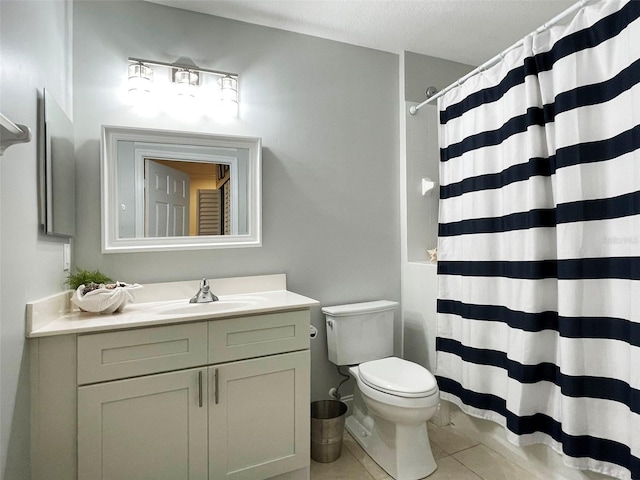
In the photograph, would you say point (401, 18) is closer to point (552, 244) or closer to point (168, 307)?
point (552, 244)

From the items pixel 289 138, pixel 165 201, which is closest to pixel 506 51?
pixel 289 138

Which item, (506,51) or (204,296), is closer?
(506,51)

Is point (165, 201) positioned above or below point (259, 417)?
above

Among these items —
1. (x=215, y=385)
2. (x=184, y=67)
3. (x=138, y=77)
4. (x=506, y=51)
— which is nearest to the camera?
(x=215, y=385)

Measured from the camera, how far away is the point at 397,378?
184 cm

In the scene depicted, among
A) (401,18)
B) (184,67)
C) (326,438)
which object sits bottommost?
(326,438)

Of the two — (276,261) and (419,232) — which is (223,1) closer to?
(276,261)

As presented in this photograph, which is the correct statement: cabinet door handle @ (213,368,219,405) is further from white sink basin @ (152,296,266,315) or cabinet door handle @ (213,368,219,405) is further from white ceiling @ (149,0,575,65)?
white ceiling @ (149,0,575,65)

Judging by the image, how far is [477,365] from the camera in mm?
1894

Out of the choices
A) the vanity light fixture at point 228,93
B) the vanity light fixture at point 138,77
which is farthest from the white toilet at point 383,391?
the vanity light fixture at point 138,77

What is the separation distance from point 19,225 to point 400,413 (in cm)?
171

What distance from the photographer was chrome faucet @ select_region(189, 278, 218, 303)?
1.84m

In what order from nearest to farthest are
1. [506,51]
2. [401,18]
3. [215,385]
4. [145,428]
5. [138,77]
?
[145,428], [215,385], [506,51], [138,77], [401,18]

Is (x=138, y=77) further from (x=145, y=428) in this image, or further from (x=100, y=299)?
(x=145, y=428)
